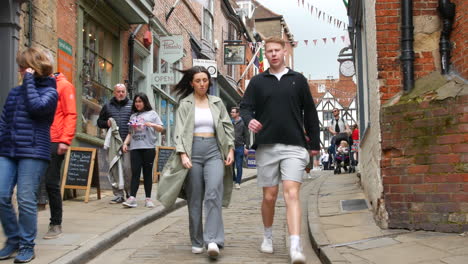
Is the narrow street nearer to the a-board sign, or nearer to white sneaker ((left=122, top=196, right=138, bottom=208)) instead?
white sneaker ((left=122, top=196, right=138, bottom=208))

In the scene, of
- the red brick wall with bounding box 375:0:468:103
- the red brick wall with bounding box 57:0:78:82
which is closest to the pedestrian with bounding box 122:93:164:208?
the red brick wall with bounding box 57:0:78:82

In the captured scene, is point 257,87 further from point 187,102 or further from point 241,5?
point 241,5

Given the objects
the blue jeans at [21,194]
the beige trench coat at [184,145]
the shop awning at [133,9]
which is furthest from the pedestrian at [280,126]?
the shop awning at [133,9]

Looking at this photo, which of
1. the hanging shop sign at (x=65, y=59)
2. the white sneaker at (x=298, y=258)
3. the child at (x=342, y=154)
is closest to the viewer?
the white sneaker at (x=298, y=258)

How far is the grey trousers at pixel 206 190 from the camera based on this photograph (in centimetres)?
496

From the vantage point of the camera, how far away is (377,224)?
589 cm

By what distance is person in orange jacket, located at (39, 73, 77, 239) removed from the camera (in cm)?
536

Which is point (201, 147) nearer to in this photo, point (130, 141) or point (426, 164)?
point (426, 164)

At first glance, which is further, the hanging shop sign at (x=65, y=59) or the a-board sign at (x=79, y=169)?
the hanging shop sign at (x=65, y=59)

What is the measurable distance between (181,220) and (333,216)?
2.05 m

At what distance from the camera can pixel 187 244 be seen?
18.9ft

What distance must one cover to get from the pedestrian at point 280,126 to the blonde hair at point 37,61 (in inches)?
69.9

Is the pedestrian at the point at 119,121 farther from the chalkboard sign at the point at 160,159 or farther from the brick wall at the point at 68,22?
the chalkboard sign at the point at 160,159

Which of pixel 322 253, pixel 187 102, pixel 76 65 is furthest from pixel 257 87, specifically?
pixel 76 65
